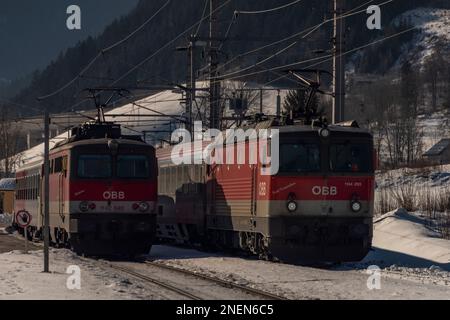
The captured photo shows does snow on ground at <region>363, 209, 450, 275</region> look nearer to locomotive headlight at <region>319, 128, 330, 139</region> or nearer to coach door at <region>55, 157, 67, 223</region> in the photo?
locomotive headlight at <region>319, 128, 330, 139</region>

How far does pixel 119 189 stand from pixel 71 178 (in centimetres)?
144

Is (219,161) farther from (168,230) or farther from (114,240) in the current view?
(168,230)

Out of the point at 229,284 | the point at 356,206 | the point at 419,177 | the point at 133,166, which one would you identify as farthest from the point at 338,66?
the point at 419,177

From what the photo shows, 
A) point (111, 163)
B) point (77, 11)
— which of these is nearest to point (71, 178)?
point (111, 163)

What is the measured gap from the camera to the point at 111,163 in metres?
28.9

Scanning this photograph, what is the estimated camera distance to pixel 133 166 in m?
29.2

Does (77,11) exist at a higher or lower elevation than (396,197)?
higher

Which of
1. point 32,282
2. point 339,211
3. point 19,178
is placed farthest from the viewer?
point 19,178

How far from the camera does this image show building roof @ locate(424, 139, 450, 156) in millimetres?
103181

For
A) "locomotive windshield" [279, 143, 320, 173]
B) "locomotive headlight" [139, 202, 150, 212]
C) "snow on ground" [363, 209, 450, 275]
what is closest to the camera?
"locomotive windshield" [279, 143, 320, 173]

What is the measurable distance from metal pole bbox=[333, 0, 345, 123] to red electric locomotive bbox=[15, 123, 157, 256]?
5.99 meters

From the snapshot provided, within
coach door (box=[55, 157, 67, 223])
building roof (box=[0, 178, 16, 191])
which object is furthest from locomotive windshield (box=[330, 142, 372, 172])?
building roof (box=[0, 178, 16, 191])

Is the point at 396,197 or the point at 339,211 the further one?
the point at 396,197
